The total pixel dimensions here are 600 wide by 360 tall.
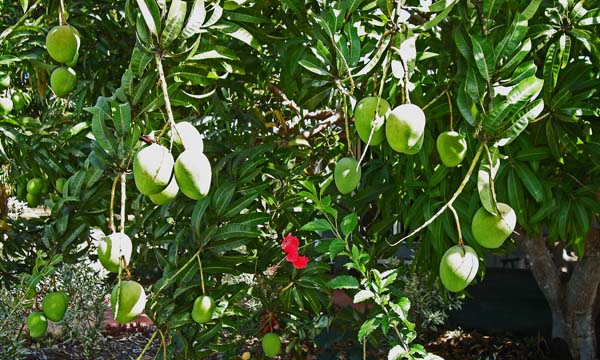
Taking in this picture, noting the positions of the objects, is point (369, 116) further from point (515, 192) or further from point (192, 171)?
point (515, 192)

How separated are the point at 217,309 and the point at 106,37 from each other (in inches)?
48.6

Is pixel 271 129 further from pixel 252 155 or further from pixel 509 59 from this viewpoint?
pixel 509 59

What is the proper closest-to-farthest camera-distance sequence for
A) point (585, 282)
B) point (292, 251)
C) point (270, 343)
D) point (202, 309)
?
1. point (202, 309)
2. point (292, 251)
3. point (270, 343)
4. point (585, 282)

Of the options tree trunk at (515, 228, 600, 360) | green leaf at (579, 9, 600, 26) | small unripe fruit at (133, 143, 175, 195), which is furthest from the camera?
tree trunk at (515, 228, 600, 360)

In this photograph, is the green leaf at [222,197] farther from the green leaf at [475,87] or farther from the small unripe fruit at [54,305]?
the green leaf at [475,87]

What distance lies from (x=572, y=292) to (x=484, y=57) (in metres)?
2.73

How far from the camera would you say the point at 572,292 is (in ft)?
10.9

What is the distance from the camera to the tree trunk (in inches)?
126

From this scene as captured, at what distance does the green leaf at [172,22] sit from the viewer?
2.74ft

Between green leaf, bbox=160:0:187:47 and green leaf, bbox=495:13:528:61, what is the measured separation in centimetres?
51

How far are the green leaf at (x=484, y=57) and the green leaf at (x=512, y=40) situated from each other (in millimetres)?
18

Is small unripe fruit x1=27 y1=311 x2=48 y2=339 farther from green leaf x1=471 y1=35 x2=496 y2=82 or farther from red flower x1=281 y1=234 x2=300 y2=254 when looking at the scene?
green leaf x1=471 y1=35 x2=496 y2=82

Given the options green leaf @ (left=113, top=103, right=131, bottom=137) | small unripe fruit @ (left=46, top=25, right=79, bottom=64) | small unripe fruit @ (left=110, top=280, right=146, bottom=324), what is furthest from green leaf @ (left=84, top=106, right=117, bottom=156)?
small unripe fruit @ (left=110, top=280, right=146, bottom=324)

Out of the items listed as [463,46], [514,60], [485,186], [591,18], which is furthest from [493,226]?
[591,18]
